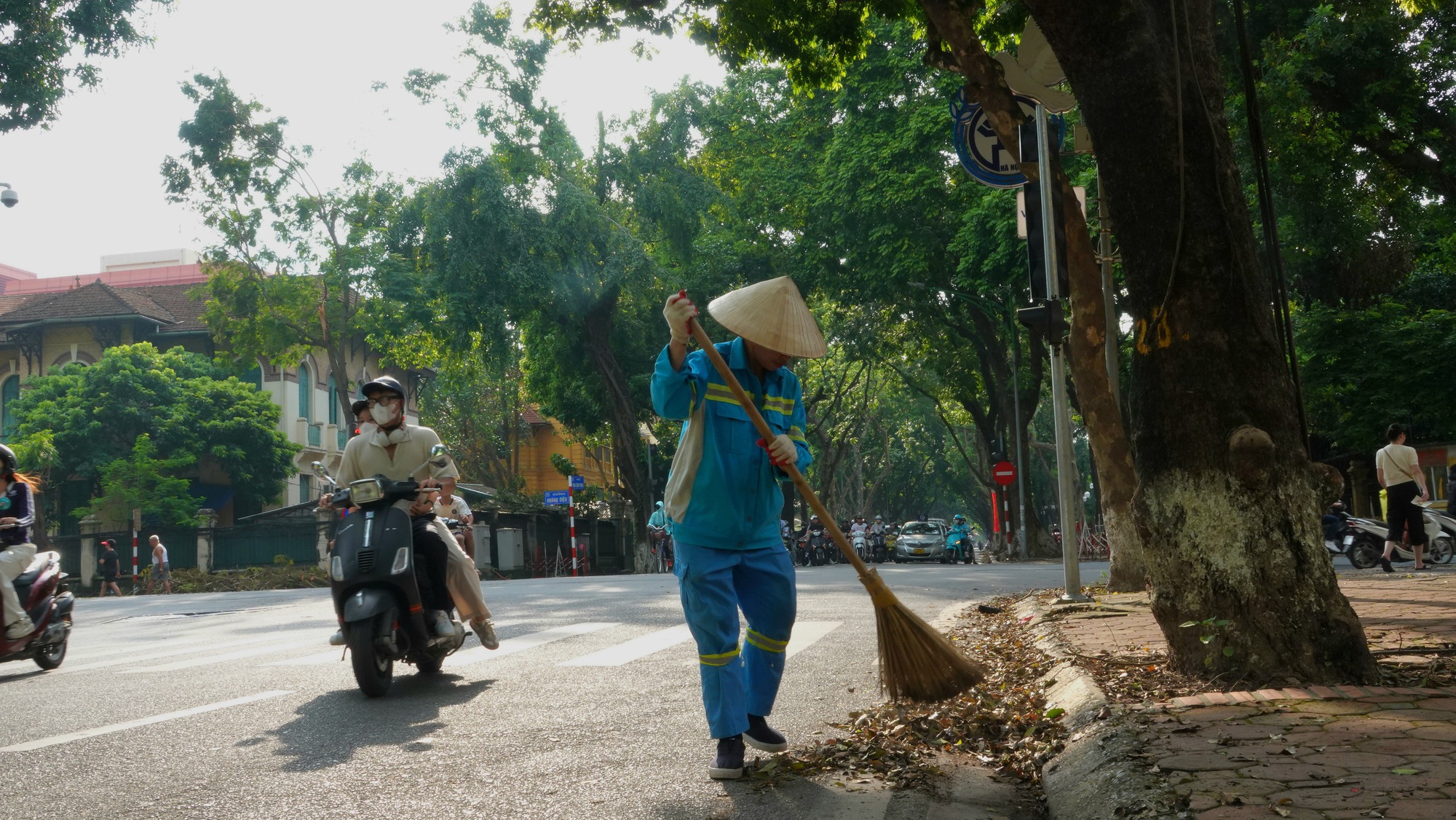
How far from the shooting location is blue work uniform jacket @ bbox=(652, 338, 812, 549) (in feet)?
15.5

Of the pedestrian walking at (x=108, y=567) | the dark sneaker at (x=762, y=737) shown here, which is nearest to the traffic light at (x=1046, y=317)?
the dark sneaker at (x=762, y=737)

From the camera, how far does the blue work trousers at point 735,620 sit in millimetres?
4629

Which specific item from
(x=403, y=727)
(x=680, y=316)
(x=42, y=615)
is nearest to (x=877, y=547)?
(x=42, y=615)

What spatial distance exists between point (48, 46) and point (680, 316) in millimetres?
16547

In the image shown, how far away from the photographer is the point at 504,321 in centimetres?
3059

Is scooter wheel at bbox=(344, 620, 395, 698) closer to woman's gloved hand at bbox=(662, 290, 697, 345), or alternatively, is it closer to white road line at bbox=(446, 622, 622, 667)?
white road line at bbox=(446, 622, 622, 667)

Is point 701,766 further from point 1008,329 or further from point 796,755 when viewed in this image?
point 1008,329

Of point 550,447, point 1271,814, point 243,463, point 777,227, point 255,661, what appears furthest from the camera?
point 550,447

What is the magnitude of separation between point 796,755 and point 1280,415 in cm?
228

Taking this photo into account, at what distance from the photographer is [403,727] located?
5703 mm

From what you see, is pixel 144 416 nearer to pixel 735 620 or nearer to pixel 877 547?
pixel 877 547

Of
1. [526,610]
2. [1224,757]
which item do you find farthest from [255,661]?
[1224,757]

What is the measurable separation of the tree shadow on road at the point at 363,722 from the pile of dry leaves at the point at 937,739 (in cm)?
161

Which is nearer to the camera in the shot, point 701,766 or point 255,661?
point 701,766
